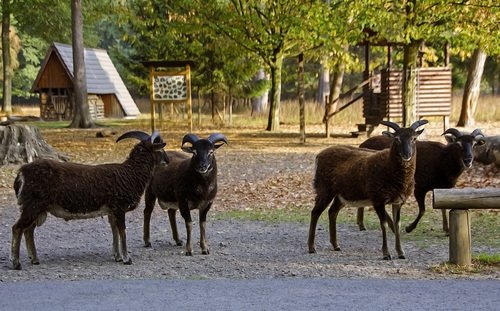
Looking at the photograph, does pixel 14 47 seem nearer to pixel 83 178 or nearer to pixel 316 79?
pixel 316 79

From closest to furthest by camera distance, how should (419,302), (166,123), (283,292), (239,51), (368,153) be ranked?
(419,302)
(283,292)
(368,153)
(239,51)
(166,123)

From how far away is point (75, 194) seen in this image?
32.7ft

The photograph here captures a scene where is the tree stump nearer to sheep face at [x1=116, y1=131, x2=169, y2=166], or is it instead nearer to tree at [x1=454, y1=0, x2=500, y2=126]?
sheep face at [x1=116, y1=131, x2=169, y2=166]

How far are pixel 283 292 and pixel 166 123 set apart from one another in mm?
34653

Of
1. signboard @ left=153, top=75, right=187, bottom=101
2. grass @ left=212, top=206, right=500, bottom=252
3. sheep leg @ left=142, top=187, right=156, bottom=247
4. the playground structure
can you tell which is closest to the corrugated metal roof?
signboard @ left=153, top=75, right=187, bottom=101

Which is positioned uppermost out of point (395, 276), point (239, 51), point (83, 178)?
point (239, 51)

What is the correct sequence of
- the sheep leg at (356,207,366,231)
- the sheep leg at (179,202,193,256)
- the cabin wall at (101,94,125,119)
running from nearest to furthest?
the sheep leg at (179,202,193,256) → the sheep leg at (356,207,366,231) → the cabin wall at (101,94,125,119)

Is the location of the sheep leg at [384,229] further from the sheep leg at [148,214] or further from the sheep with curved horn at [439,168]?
the sheep leg at [148,214]

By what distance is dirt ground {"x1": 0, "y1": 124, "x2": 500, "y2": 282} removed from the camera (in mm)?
9336

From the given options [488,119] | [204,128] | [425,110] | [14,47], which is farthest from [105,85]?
[425,110]

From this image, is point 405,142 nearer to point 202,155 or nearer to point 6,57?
point 202,155

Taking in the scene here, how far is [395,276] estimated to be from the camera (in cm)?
899

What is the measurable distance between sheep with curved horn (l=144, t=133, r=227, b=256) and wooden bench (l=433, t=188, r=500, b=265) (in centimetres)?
299

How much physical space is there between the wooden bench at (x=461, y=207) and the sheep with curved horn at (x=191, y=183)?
9.80 ft
